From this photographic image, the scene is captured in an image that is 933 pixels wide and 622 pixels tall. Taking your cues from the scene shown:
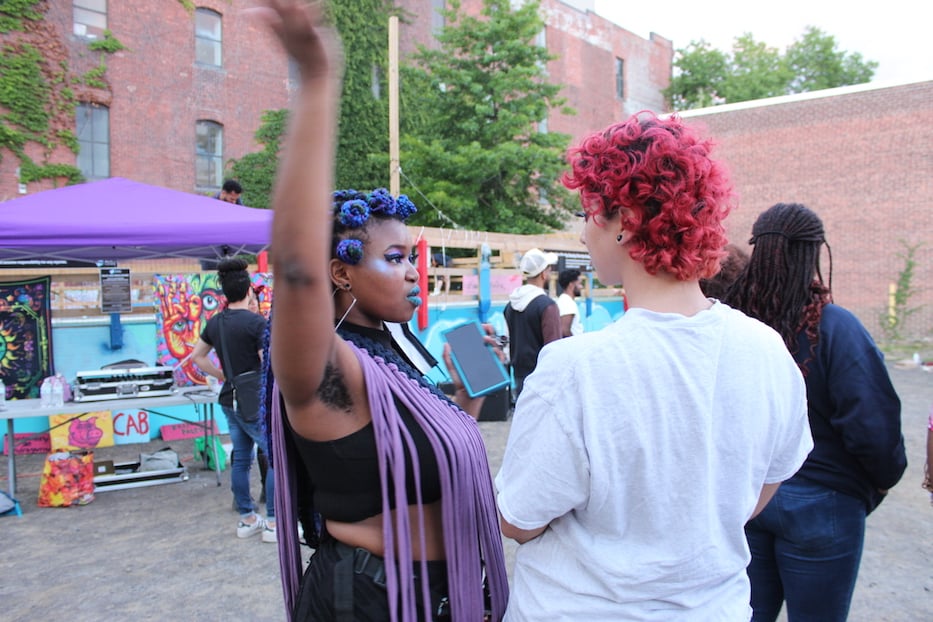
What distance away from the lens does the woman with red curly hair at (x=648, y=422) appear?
1.14 m

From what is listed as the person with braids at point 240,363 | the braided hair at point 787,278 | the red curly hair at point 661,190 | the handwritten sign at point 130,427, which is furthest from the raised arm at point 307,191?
the handwritten sign at point 130,427

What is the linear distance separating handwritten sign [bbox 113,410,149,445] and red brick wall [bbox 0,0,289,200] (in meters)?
12.3

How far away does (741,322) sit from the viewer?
1.29 m

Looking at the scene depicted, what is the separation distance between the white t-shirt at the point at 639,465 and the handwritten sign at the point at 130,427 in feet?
25.6

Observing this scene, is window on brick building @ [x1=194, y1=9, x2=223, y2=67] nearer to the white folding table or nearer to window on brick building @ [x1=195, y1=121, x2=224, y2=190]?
window on brick building @ [x1=195, y1=121, x2=224, y2=190]

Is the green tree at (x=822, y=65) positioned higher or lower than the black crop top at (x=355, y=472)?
higher

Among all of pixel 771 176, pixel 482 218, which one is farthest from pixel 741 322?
pixel 771 176

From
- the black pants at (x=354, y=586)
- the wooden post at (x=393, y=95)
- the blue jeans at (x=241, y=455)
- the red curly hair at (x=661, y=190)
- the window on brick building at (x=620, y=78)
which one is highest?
the window on brick building at (x=620, y=78)

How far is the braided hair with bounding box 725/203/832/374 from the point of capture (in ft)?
6.97

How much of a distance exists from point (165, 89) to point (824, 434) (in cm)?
2066

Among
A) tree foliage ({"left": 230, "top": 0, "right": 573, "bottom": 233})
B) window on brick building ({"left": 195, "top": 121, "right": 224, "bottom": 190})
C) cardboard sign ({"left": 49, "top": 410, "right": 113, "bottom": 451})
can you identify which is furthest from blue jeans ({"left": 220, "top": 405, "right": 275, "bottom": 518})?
window on brick building ({"left": 195, "top": 121, "right": 224, "bottom": 190})

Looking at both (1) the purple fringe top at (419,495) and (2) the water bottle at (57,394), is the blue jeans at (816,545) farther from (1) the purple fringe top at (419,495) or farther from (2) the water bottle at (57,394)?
(2) the water bottle at (57,394)

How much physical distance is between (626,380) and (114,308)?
8020 mm

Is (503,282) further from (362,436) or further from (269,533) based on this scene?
(362,436)
